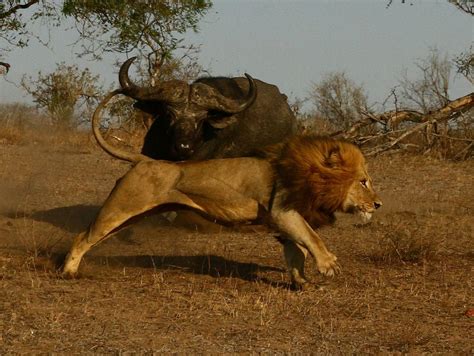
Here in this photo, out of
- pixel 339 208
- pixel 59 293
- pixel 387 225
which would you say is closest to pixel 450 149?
pixel 387 225

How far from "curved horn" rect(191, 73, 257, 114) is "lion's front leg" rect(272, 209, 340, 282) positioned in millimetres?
2660

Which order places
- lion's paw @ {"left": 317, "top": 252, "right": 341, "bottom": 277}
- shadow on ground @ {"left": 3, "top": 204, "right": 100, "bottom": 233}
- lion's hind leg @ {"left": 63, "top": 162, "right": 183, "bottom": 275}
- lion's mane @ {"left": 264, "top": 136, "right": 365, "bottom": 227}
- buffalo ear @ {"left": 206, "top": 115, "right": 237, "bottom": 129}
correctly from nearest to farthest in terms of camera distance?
lion's paw @ {"left": 317, "top": 252, "right": 341, "bottom": 277} < lion's mane @ {"left": 264, "top": 136, "right": 365, "bottom": 227} < lion's hind leg @ {"left": 63, "top": 162, "right": 183, "bottom": 275} < buffalo ear @ {"left": 206, "top": 115, "right": 237, "bottom": 129} < shadow on ground @ {"left": 3, "top": 204, "right": 100, "bottom": 233}

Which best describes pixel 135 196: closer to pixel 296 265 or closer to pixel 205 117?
pixel 296 265

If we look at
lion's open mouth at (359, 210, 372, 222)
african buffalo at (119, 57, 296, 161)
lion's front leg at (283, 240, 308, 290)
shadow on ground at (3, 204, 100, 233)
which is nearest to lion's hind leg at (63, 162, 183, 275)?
lion's front leg at (283, 240, 308, 290)

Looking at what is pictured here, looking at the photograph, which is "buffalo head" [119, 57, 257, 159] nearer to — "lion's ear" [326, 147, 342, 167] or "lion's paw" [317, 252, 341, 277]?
"lion's ear" [326, 147, 342, 167]

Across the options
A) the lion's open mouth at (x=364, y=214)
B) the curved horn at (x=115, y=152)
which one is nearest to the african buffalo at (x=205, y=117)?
the curved horn at (x=115, y=152)

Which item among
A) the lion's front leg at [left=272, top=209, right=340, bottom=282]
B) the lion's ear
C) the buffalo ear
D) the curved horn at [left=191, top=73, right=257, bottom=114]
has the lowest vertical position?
the lion's front leg at [left=272, top=209, right=340, bottom=282]

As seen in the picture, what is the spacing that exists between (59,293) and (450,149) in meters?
10.5

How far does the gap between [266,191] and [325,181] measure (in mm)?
385

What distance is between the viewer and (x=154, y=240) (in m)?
8.96

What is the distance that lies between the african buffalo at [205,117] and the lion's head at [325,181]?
221 centimetres

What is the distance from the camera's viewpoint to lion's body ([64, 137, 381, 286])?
6.38 metres

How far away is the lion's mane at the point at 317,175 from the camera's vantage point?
6367 millimetres

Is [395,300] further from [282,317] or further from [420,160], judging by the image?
[420,160]
